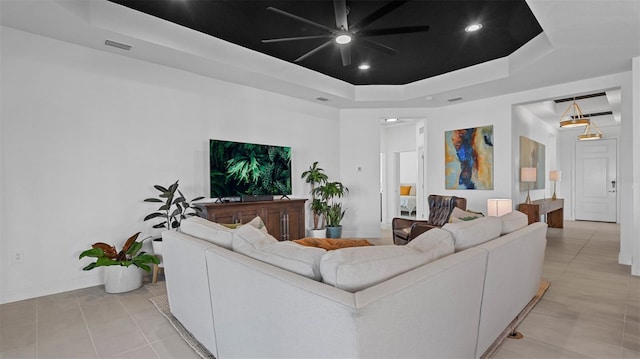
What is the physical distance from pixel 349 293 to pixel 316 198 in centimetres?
487

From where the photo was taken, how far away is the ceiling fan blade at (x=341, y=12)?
8.51ft

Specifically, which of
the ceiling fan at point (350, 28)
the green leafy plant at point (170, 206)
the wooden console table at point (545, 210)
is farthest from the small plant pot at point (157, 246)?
the wooden console table at point (545, 210)

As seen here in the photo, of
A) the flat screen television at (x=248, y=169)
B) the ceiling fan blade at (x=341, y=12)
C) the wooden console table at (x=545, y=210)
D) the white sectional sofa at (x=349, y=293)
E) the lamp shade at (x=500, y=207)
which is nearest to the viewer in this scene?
the white sectional sofa at (x=349, y=293)

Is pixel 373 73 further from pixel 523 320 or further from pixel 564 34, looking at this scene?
pixel 523 320

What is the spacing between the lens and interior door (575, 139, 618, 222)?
838 cm

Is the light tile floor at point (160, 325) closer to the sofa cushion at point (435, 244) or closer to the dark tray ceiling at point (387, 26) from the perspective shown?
the sofa cushion at point (435, 244)

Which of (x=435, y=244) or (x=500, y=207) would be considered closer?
(x=435, y=244)

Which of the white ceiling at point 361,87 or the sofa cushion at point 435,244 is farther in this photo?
the white ceiling at point 361,87

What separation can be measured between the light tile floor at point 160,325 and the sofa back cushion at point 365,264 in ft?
3.90

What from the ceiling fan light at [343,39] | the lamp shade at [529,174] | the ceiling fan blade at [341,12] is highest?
the ceiling fan blade at [341,12]

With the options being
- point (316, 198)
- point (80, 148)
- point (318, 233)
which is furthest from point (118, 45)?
point (318, 233)

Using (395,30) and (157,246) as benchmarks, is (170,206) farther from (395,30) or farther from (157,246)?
(395,30)

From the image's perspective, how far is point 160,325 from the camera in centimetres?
250

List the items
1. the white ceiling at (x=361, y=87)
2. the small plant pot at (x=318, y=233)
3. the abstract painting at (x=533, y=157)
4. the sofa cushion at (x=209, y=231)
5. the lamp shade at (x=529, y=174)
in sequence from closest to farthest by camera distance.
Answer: the sofa cushion at (x=209, y=231), the white ceiling at (x=361, y=87), the lamp shade at (x=529, y=174), the small plant pot at (x=318, y=233), the abstract painting at (x=533, y=157)
